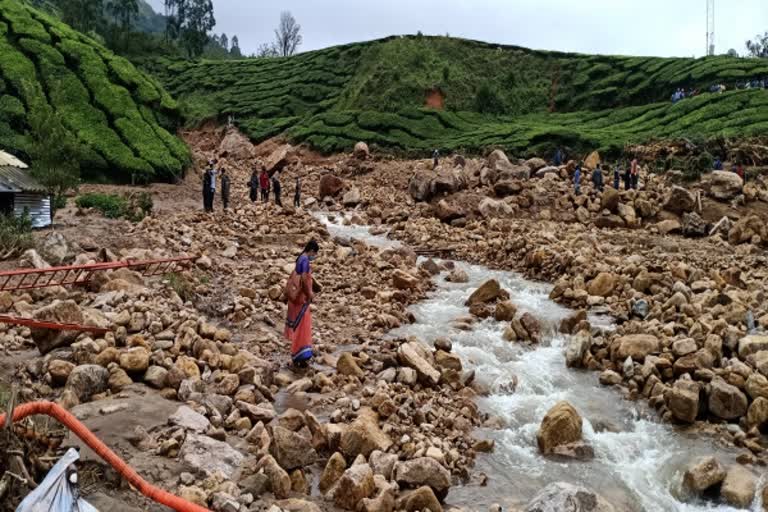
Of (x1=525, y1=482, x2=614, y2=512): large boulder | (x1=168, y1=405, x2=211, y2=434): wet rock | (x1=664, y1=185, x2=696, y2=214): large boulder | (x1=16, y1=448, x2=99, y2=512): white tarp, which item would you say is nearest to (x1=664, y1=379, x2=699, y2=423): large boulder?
(x1=525, y1=482, x2=614, y2=512): large boulder

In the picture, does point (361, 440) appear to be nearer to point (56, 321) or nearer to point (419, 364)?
point (419, 364)

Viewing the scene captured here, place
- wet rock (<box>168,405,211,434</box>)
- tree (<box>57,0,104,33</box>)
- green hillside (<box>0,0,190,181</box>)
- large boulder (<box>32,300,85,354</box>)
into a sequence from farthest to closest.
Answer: tree (<box>57,0,104,33</box>)
green hillside (<box>0,0,190,181</box>)
large boulder (<box>32,300,85,354</box>)
wet rock (<box>168,405,211,434</box>)

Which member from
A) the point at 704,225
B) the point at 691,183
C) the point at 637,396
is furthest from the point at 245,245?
the point at 691,183

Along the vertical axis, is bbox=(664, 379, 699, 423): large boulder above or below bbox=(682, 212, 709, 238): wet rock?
below

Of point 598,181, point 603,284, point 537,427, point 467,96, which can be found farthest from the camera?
point 467,96

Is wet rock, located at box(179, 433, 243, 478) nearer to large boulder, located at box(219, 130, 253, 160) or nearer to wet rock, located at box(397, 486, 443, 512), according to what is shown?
wet rock, located at box(397, 486, 443, 512)

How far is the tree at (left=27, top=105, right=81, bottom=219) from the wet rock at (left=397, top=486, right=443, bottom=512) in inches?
563

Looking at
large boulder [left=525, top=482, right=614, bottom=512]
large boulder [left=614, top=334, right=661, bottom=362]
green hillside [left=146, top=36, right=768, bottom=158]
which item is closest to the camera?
large boulder [left=525, top=482, right=614, bottom=512]

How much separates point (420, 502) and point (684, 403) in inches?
188

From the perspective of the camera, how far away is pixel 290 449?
6.12 meters

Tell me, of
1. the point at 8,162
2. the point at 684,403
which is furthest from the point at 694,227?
the point at 8,162

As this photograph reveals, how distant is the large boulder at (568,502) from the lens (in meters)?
5.38

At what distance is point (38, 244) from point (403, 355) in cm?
795

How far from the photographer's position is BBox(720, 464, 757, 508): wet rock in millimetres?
6613
